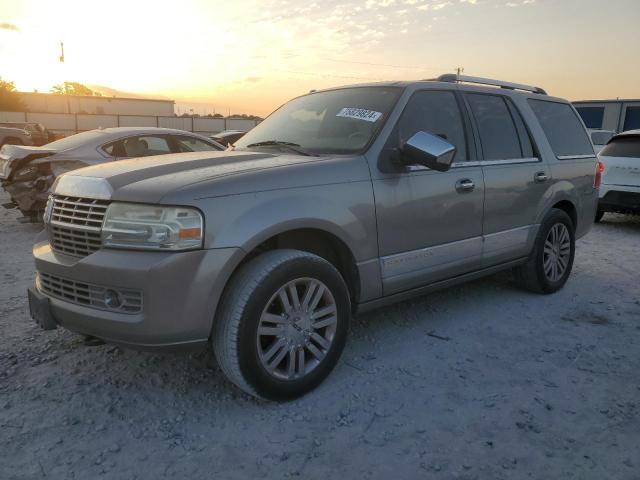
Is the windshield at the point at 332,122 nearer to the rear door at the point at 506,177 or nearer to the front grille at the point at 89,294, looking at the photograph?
the rear door at the point at 506,177

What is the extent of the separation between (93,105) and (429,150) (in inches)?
2282

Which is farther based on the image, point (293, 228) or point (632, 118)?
point (632, 118)

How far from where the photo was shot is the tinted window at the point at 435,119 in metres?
3.72

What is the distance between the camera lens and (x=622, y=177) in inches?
345

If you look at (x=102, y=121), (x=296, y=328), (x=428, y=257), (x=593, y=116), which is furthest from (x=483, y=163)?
(x=102, y=121)

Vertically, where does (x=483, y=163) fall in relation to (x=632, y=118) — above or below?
below

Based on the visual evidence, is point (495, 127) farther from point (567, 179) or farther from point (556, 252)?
point (556, 252)

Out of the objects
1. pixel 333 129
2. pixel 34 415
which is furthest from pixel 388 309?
pixel 34 415

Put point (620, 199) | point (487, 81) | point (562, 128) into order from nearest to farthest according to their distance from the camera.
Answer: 1. point (487, 81)
2. point (562, 128)
3. point (620, 199)

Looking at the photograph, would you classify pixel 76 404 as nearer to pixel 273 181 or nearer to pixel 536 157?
pixel 273 181

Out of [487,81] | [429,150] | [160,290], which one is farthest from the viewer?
[487,81]

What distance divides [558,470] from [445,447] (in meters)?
0.51

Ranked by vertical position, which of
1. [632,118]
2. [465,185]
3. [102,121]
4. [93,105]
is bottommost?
[465,185]

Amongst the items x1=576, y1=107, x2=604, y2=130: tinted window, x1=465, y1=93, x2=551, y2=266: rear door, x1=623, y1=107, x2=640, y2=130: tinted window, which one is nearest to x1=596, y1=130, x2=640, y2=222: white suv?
x1=465, y1=93, x2=551, y2=266: rear door
